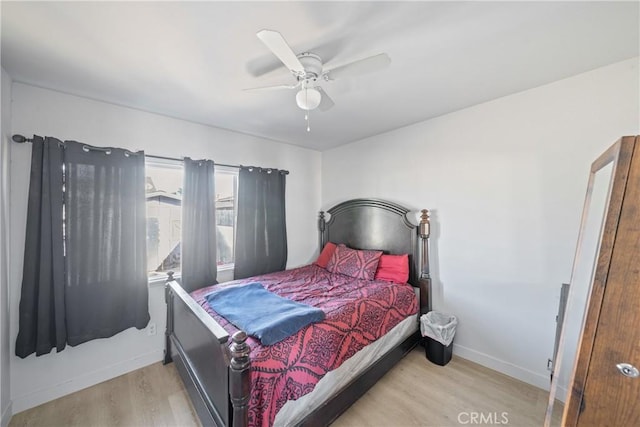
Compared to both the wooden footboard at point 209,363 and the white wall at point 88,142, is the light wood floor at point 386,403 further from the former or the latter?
the wooden footboard at point 209,363

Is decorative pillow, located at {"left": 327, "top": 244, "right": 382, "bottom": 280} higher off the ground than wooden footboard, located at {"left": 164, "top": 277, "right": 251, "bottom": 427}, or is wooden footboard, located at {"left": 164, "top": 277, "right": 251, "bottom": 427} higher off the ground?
decorative pillow, located at {"left": 327, "top": 244, "right": 382, "bottom": 280}

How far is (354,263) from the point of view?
2.97 m

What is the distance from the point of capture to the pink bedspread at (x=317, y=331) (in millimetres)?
1333

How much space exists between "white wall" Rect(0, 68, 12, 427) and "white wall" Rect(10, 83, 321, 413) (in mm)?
71

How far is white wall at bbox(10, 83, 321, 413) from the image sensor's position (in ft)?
6.02

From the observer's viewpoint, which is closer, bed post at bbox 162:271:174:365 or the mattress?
the mattress

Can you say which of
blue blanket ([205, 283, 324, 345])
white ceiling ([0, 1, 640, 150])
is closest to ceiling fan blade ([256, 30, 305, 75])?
white ceiling ([0, 1, 640, 150])

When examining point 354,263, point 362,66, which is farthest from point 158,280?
point 362,66

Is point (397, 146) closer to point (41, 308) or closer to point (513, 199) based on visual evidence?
point (513, 199)

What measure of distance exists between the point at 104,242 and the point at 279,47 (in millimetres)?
2221

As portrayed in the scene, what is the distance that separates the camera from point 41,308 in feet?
6.06

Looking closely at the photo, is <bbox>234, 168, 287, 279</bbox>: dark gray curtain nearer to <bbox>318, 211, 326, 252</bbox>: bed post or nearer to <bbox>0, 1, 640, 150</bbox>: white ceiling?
<bbox>318, 211, 326, 252</bbox>: bed post

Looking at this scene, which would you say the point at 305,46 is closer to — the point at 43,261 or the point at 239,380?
the point at 239,380

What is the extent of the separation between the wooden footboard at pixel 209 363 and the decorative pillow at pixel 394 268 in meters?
1.86
